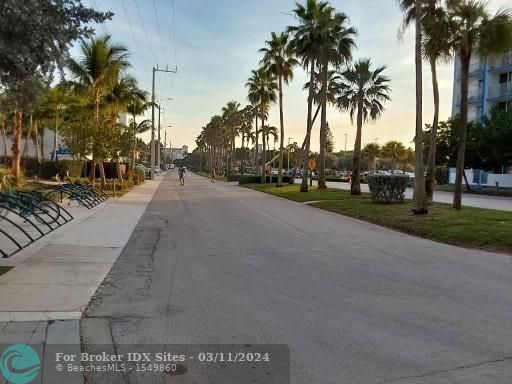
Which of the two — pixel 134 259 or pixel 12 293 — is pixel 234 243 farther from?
pixel 12 293

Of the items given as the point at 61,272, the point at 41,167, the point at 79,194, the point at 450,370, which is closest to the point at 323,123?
the point at 79,194

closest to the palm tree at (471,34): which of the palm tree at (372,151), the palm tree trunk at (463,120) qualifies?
the palm tree trunk at (463,120)

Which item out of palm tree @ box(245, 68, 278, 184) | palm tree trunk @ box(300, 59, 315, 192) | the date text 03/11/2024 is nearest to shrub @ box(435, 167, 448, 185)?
palm tree @ box(245, 68, 278, 184)

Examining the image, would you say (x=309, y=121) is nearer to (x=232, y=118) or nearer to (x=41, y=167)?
(x=41, y=167)

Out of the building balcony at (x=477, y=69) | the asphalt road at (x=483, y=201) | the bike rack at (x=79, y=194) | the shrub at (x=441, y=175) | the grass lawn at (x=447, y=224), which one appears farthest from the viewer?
the shrub at (x=441, y=175)

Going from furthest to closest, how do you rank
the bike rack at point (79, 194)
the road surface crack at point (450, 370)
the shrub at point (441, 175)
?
the shrub at point (441, 175), the bike rack at point (79, 194), the road surface crack at point (450, 370)

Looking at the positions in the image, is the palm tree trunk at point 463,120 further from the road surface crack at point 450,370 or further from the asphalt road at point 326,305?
the road surface crack at point 450,370

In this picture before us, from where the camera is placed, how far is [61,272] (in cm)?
841

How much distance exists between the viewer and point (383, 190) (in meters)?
22.8

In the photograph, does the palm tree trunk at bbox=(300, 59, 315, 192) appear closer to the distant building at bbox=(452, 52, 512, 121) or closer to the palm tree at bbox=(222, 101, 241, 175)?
the distant building at bbox=(452, 52, 512, 121)

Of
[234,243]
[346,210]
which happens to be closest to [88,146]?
[346,210]

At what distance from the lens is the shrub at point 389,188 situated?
2250 centimetres

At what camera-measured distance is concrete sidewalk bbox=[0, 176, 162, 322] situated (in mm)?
6301

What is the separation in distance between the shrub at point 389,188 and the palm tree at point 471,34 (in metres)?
2.95
